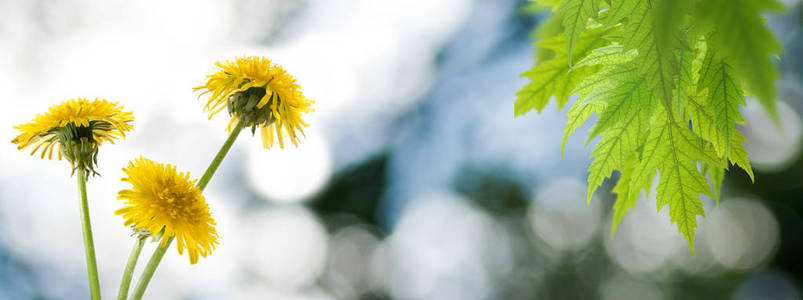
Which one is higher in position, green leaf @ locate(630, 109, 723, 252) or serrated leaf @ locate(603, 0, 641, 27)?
serrated leaf @ locate(603, 0, 641, 27)

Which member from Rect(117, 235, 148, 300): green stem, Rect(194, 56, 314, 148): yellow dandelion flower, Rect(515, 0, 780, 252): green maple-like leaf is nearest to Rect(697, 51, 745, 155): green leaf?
Rect(515, 0, 780, 252): green maple-like leaf

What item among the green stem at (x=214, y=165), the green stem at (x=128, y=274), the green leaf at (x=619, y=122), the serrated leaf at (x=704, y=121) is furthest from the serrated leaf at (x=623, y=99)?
the green stem at (x=128, y=274)

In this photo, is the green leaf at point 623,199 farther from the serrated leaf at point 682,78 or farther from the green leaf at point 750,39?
the green leaf at point 750,39

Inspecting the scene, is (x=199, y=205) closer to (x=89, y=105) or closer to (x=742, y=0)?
(x=89, y=105)

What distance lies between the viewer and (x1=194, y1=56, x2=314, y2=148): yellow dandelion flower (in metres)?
0.69

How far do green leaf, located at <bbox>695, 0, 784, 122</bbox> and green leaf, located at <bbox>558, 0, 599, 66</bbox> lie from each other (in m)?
0.16

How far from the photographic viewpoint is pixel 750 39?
32 cm

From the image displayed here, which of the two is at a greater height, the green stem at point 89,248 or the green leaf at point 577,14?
the green leaf at point 577,14

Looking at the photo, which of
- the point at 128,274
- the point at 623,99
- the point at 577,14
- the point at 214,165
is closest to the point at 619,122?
the point at 623,99

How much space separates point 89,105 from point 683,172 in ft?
2.39

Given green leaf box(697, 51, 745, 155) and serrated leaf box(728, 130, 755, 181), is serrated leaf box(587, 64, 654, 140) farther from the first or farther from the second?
serrated leaf box(728, 130, 755, 181)

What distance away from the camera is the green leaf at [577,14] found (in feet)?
1.59

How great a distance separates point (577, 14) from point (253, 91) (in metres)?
0.42

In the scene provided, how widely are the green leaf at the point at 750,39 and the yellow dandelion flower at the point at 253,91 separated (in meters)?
0.52
